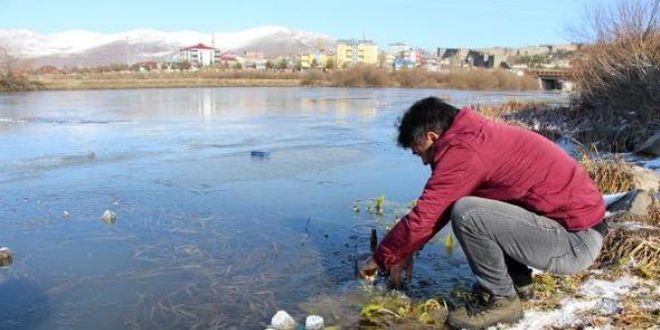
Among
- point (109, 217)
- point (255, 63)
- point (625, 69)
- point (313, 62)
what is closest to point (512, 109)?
point (625, 69)

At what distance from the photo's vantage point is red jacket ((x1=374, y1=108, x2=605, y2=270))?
8.55ft

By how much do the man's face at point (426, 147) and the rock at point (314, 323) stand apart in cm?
108

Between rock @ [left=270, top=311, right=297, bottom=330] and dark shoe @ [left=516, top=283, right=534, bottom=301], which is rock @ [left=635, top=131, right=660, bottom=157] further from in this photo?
rock @ [left=270, top=311, right=297, bottom=330]

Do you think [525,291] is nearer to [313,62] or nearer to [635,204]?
[635,204]

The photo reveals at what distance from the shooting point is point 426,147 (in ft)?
9.04

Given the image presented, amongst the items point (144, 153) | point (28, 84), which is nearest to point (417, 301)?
point (144, 153)

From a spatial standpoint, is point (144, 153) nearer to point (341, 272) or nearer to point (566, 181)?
point (341, 272)

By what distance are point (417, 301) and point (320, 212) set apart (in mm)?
2526

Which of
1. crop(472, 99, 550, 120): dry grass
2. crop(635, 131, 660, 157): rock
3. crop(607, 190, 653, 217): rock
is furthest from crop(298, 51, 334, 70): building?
crop(607, 190, 653, 217): rock

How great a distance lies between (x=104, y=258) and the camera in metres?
4.42

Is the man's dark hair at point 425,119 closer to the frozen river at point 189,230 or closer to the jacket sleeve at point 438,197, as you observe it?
the jacket sleeve at point 438,197

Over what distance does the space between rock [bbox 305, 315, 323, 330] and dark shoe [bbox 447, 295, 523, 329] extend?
2.43 feet

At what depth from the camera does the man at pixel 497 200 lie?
8.65 ft

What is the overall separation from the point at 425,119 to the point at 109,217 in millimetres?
3847
